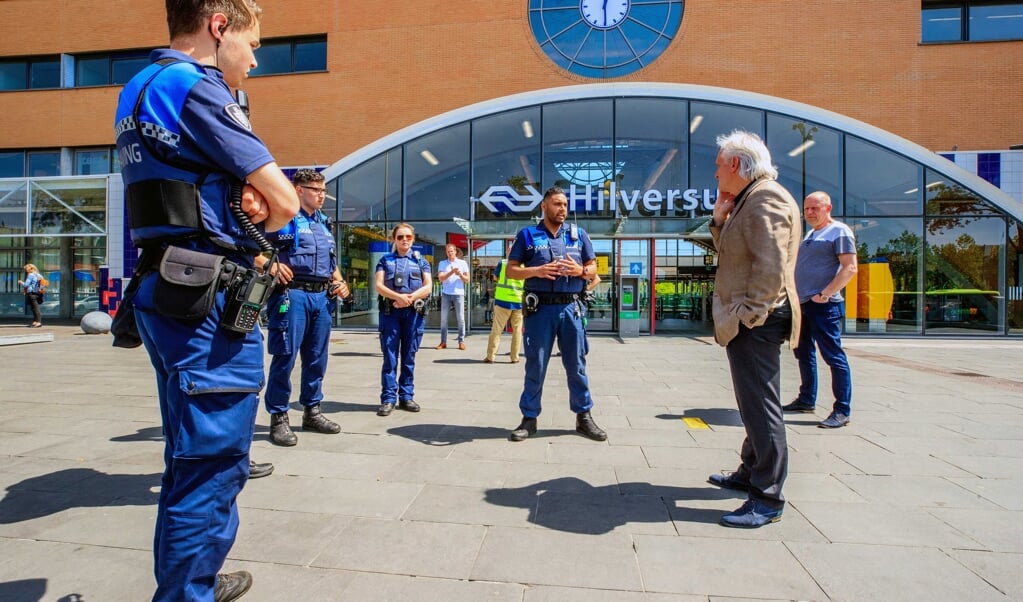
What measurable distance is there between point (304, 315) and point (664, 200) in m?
11.4

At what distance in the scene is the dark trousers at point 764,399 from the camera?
8.18 ft

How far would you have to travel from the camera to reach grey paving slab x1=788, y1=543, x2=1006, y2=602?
189cm

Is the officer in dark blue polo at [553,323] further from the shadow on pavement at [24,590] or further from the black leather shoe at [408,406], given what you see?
the shadow on pavement at [24,590]

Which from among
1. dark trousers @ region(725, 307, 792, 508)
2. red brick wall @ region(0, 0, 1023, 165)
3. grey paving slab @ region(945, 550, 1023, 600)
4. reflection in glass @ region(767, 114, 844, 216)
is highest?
red brick wall @ region(0, 0, 1023, 165)

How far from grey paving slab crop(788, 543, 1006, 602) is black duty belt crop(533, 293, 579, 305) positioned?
2.16m

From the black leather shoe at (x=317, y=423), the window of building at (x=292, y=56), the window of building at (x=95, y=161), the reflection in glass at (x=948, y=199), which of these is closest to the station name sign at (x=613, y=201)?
the reflection in glass at (x=948, y=199)

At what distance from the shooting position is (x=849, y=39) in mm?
14656

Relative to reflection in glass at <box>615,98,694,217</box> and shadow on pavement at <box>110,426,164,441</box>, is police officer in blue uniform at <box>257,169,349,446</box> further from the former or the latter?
reflection in glass at <box>615,98,694,217</box>

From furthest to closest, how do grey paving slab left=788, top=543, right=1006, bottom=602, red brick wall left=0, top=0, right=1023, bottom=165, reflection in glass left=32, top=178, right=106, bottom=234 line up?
red brick wall left=0, top=0, right=1023, bottom=165
reflection in glass left=32, top=178, right=106, bottom=234
grey paving slab left=788, top=543, right=1006, bottom=602

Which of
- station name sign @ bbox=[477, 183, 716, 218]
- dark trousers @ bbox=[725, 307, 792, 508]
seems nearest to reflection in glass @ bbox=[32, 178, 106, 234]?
station name sign @ bbox=[477, 183, 716, 218]

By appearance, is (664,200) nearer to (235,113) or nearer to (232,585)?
(235,113)

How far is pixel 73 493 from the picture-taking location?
2.77 meters

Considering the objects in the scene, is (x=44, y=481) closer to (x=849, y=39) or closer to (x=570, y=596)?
(x=570, y=596)

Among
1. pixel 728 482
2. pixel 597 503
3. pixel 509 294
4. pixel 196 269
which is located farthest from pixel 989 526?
pixel 509 294
